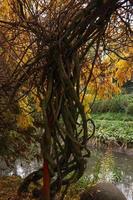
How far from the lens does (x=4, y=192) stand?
6.35 metres

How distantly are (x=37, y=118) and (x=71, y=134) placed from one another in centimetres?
433

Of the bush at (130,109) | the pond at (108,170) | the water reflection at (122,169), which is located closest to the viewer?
the pond at (108,170)

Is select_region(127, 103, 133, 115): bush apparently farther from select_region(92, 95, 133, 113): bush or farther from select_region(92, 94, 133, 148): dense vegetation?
select_region(92, 95, 133, 113): bush

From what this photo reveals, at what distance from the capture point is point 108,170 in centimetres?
968

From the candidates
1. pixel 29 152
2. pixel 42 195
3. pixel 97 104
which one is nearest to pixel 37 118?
pixel 29 152

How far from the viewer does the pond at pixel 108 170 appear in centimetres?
902

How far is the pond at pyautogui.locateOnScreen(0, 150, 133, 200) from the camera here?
9024 mm

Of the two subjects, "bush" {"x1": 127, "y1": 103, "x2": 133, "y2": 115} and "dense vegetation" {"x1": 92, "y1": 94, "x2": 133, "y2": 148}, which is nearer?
"dense vegetation" {"x1": 92, "y1": 94, "x2": 133, "y2": 148}

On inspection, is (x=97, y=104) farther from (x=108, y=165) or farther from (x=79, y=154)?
(x=79, y=154)

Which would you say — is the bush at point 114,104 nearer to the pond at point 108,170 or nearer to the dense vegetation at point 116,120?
the dense vegetation at point 116,120

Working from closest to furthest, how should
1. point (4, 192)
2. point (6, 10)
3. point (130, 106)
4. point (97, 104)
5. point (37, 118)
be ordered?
1. point (6, 10)
2. point (4, 192)
3. point (37, 118)
4. point (130, 106)
5. point (97, 104)

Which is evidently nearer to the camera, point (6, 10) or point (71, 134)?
point (71, 134)

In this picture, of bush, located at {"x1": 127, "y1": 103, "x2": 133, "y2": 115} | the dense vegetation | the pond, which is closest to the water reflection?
the pond

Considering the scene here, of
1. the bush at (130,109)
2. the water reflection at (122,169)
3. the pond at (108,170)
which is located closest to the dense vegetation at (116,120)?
the bush at (130,109)
